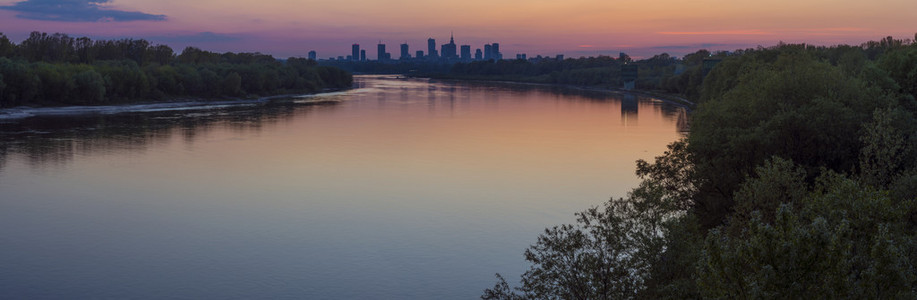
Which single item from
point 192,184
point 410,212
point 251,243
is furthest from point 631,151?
point 251,243

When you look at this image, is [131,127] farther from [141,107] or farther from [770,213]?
[770,213]

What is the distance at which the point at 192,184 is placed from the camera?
143ft

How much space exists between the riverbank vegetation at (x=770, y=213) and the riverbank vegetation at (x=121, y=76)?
8052 cm

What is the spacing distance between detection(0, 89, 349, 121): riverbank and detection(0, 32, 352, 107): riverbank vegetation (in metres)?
2.09

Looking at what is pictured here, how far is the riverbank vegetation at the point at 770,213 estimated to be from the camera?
1073cm

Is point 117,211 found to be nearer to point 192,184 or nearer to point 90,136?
point 192,184

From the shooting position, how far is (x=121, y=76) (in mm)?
104750

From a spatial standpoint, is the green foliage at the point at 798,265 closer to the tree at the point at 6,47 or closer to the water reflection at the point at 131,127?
the water reflection at the point at 131,127

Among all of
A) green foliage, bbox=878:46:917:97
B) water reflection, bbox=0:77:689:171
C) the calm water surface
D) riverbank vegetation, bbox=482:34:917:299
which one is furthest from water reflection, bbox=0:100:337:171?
green foliage, bbox=878:46:917:97

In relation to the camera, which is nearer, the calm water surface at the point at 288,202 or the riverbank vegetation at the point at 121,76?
the calm water surface at the point at 288,202

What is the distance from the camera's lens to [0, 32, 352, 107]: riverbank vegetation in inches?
3626

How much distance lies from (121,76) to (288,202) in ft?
252

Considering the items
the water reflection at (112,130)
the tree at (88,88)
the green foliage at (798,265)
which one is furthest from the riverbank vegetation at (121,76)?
the green foliage at (798,265)

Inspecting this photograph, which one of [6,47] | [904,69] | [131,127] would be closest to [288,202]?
[904,69]
